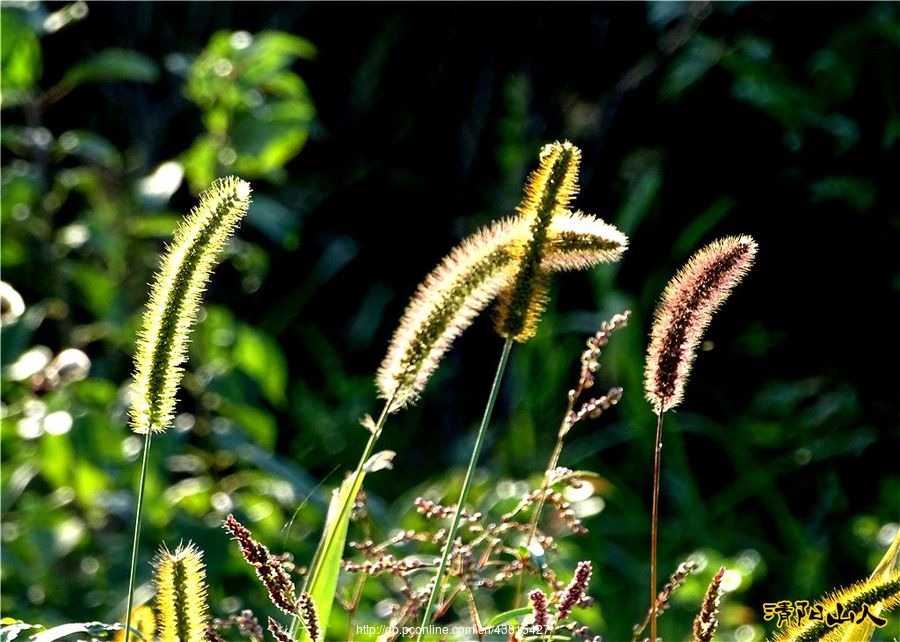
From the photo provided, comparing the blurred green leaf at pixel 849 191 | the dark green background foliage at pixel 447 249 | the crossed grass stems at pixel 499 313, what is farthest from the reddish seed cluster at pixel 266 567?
the blurred green leaf at pixel 849 191

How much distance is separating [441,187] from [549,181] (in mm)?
2889

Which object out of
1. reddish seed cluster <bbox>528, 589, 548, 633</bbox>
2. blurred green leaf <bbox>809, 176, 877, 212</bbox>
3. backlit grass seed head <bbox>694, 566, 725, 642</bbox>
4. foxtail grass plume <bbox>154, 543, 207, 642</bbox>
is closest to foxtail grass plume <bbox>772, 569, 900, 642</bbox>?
backlit grass seed head <bbox>694, 566, 725, 642</bbox>

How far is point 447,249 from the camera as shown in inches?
148

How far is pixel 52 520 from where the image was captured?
2.36 m

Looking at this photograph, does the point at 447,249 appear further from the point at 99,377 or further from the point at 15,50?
the point at 15,50

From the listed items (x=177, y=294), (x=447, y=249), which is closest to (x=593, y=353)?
(x=177, y=294)

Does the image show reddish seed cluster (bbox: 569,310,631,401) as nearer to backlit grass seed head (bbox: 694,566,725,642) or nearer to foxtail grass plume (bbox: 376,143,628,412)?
foxtail grass plume (bbox: 376,143,628,412)

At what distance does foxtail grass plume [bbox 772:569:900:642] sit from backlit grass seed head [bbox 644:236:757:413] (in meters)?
0.18

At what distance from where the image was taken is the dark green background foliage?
2510 millimetres

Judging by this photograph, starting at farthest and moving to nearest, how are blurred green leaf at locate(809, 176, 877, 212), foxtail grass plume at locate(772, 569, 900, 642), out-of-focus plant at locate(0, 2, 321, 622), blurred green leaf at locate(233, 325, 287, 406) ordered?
blurred green leaf at locate(809, 176, 877, 212), blurred green leaf at locate(233, 325, 287, 406), out-of-focus plant at locate(0, 2, 321, 622), foxtail grass plume at locate(772, 569, 900, 642)

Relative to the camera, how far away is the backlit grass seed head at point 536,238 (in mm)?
937

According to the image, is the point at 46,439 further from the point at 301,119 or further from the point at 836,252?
the point at 836,252

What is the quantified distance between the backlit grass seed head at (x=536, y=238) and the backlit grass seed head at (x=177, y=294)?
216 millimetres

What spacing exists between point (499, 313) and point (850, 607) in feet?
1.10
